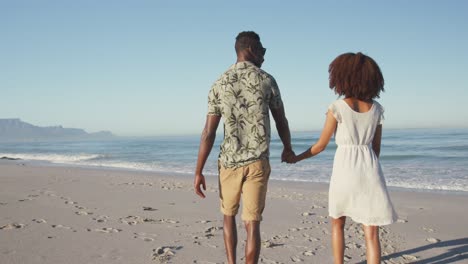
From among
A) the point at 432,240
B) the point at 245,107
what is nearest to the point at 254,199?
the point at 245,107

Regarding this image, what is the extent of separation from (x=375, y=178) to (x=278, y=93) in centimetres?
96

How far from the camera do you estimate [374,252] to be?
3.01 m

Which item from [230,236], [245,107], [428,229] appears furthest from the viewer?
[428,229]

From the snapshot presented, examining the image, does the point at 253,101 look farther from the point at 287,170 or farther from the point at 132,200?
the point at 287,170

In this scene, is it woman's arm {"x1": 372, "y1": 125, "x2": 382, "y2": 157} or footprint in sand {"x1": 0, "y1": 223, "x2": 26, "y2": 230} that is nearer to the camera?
woman's arm {"x1": 372, "y1": 125, "x2": 382, "y2": 157}

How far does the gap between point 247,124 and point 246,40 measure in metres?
0.65

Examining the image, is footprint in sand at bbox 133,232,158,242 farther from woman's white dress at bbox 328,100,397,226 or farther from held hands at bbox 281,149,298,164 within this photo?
woman's white dress at bbox 328,100,397,226

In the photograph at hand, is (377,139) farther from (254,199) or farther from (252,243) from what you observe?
(252,243)

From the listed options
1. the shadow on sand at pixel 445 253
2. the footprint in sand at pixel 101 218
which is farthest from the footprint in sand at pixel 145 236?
the shadow on sand at pixel 445 253

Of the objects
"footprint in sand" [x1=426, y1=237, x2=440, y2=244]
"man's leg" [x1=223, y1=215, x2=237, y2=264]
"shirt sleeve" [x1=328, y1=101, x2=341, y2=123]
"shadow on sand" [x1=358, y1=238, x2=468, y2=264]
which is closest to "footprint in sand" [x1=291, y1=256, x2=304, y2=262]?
"shadow on sand" [x1=358, y1=238, x2=468, y2=264]

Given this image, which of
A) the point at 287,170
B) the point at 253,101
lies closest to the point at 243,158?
the point at 253,101

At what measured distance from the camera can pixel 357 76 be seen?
9.35 ft

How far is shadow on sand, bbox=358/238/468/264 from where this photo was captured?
4141 mm

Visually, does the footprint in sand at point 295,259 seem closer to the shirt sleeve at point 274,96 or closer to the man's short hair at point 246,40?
the shirt sleeve at point 274,96
